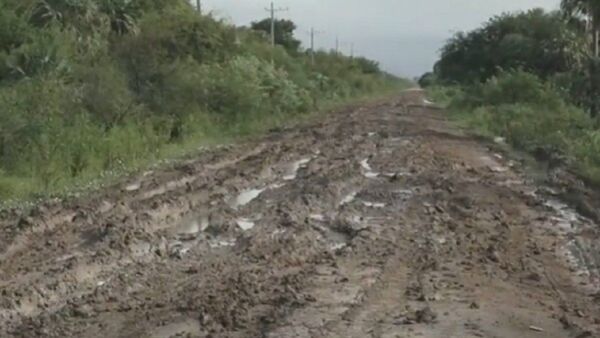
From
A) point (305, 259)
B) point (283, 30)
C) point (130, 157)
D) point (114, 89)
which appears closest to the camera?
point (305, 259)

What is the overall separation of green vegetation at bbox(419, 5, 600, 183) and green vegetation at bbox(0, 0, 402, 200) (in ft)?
30.0

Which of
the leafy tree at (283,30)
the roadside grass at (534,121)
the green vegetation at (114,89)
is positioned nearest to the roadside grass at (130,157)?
the green vegetation at (114,89)

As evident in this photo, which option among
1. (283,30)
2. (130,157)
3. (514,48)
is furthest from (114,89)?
(283,30)

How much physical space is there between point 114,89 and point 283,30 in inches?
2745

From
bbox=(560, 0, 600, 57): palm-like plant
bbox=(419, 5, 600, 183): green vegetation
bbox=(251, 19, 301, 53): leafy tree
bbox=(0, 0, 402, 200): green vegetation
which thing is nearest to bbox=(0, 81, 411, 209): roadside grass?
bbox=(0, 0, 402, 200): green vegetation

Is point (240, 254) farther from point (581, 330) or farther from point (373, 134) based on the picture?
point (373, 134)

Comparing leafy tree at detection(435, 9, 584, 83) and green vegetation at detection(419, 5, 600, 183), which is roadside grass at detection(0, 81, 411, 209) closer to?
green vegetation at detection(419, 5, 600, 183)

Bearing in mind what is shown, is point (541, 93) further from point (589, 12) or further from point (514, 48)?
point (514, 48)

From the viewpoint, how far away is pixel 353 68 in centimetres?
10175

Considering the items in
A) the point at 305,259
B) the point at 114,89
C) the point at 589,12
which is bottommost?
the point at 305,259

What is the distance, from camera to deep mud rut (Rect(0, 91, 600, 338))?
8.25 meters

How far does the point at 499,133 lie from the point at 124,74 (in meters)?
12.4

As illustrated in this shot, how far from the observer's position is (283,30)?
95.8 metres

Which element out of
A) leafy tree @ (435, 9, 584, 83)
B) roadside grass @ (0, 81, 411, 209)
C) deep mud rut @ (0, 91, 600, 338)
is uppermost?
leafy tree @ (435, 9, 584, 83)
